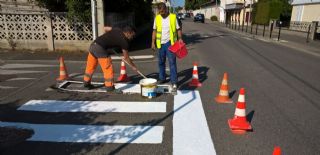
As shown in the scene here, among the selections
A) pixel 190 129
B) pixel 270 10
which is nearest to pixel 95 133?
pixel 190 129

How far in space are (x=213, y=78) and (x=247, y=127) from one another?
3.69 meters

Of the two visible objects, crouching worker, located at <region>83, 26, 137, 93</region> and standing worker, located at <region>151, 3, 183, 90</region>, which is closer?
crouching worker, located at <region>83, 26, 137, 93</region>

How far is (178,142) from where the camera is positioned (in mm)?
4305

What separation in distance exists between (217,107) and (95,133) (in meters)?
2.59

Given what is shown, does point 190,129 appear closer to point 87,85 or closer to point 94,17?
point 87,85

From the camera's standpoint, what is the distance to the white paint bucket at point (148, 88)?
625 centimetres

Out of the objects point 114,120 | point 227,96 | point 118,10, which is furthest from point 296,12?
point 114,120

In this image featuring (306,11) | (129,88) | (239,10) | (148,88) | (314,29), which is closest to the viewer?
(148,88)

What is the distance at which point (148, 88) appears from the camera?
20.7 feet

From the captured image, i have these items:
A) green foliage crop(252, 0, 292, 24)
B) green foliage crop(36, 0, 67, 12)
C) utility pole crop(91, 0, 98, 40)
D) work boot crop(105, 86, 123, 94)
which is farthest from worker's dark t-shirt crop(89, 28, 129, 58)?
green foliage crop(252, 0, 292, 24)

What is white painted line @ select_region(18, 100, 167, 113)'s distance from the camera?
5648 mm

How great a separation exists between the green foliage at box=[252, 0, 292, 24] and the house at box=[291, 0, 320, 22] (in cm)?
352

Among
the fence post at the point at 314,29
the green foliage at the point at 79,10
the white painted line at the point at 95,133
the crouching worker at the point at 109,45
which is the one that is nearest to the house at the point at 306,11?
the fence post at the point at 314,29

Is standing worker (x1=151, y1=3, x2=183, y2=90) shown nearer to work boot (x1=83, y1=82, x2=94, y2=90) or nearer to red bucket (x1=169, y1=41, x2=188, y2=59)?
red bucket (x1=169, y1=41, x2=188, y2=59)
